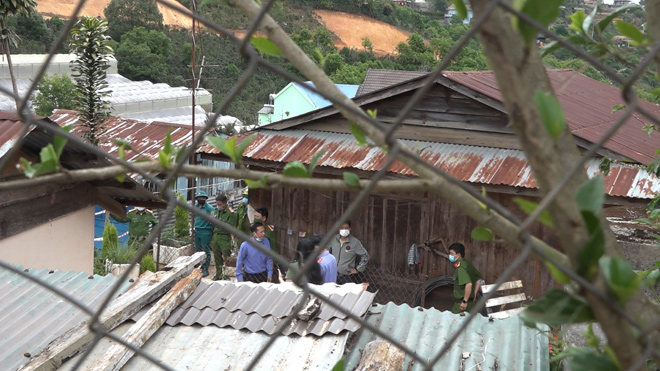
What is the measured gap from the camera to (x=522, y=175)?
7633 millimetres

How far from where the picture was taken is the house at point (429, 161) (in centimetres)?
792

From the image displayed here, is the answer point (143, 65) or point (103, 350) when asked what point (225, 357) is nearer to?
point (103, 350)

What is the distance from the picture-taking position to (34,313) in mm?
4457

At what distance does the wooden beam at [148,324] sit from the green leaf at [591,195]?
10.2 ft

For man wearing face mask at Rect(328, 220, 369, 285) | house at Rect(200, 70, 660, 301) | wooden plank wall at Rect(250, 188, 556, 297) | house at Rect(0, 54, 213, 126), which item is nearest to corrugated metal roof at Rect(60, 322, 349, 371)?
house at Rect(200, 70, 660, 301)

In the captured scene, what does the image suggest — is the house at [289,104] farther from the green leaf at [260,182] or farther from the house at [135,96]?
the green leaf at [260,182]

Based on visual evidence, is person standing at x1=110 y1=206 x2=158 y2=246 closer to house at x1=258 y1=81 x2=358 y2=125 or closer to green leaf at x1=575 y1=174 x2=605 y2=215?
house at x1=258 y1=81 x2=358 y2=125

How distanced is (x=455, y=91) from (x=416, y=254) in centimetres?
206

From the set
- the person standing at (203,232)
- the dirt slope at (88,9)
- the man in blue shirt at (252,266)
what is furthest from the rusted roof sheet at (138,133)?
the dirt slope at (88,9)

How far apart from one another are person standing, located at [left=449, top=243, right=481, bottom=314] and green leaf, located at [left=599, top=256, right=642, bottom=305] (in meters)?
6.50

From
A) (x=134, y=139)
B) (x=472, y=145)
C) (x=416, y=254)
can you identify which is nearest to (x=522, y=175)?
(x=472, y=145)

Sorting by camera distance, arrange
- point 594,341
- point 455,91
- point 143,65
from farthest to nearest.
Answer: point 143,65 < point 455,91 < point 594,341

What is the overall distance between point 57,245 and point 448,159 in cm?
450

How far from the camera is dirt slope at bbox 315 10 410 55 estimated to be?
145ft
